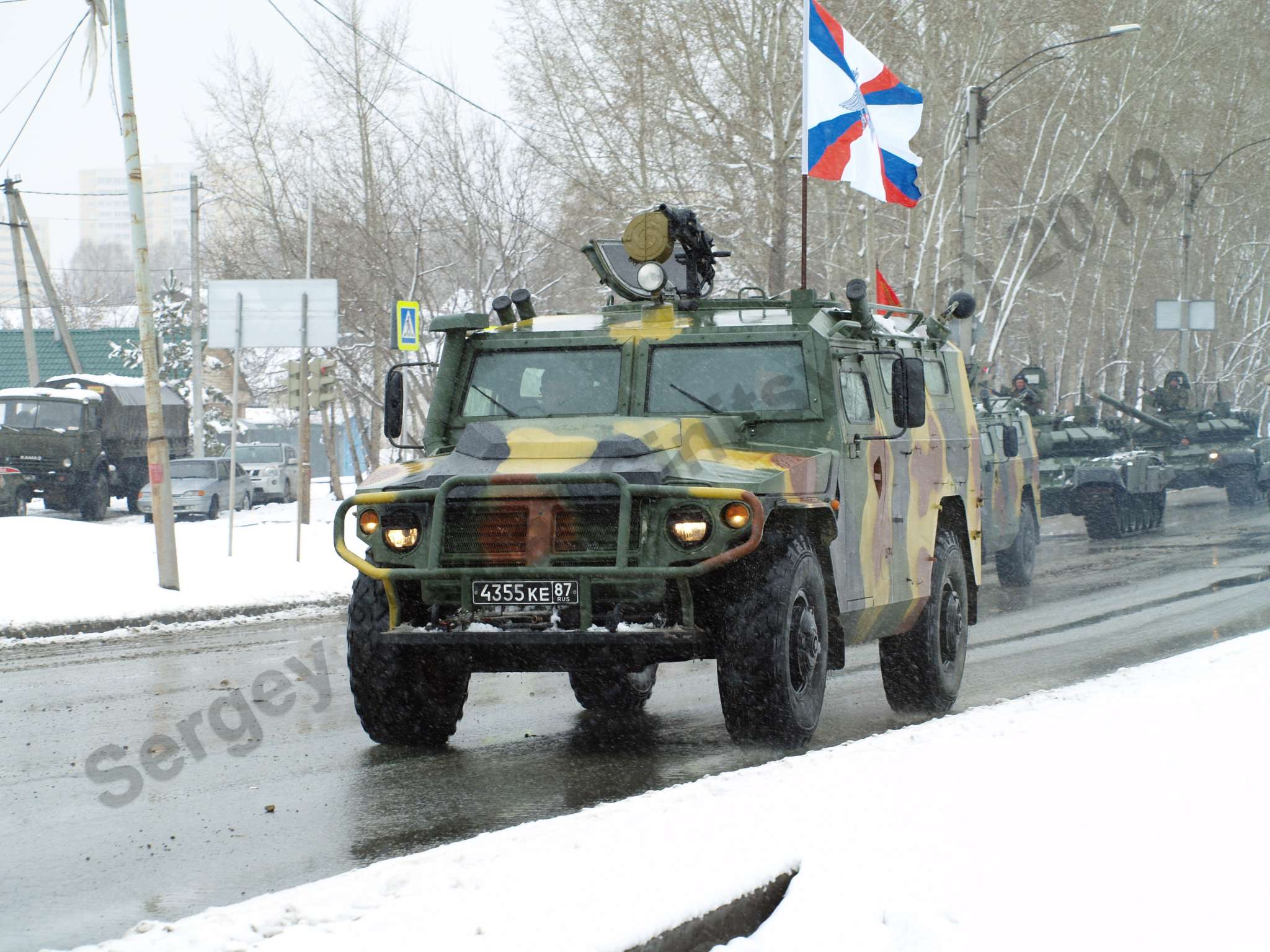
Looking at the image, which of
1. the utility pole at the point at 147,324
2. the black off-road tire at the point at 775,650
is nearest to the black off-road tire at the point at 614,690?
the black off-road tire at the point at 775,650

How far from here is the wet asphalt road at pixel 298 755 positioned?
18.3 ft

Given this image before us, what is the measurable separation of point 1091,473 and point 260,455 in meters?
26.1

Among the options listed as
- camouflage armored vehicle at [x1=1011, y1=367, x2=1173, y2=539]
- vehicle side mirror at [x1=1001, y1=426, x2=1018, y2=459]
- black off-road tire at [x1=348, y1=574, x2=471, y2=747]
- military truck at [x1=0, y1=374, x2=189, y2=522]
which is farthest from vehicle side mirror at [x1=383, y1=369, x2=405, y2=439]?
military truck at [x1=0, y1=374, x2=189, y2=522]

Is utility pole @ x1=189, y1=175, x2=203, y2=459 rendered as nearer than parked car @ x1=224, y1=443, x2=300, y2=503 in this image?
Yes

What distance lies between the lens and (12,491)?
30.3m

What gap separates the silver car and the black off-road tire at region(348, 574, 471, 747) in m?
26.5

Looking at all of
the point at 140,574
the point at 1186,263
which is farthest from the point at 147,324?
the point at 1186,263

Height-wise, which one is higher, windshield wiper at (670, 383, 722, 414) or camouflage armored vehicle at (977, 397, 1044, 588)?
windshield wiper at (670, 383, 722, 414)

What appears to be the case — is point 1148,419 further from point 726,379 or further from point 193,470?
point 726,379

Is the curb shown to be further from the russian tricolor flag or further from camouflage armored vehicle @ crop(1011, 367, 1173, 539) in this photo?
camouflage armored vehicle @ crop(1011, 367, 1173, 539)

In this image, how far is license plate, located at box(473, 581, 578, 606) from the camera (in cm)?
695

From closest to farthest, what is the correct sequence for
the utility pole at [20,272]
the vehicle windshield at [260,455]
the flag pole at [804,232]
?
the flag pole at [804,232] < the utility pole at [20,272] < the vehicle windshield at [260,455]

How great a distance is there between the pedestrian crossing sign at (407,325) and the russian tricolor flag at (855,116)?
6.69 m

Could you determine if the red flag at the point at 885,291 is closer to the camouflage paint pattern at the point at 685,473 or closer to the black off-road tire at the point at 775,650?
the camouflage paint pattern at the point at 685,473
